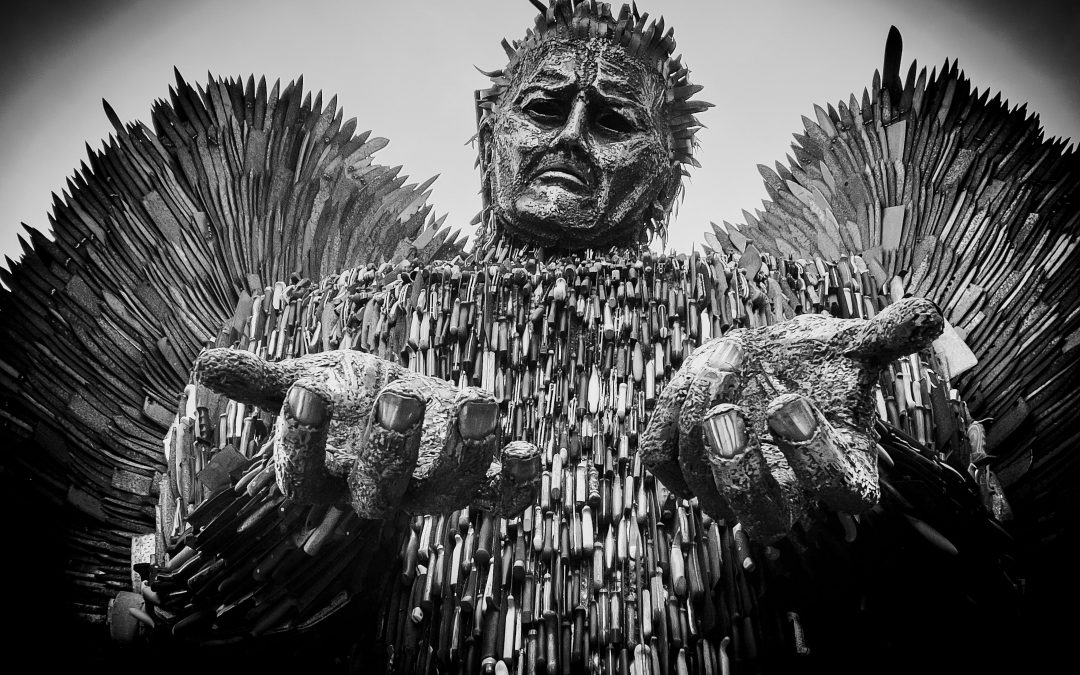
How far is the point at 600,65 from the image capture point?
177 inches

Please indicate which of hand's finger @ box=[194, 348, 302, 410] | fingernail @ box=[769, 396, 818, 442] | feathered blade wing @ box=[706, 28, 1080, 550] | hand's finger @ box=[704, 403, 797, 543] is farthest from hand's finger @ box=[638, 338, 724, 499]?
feathered blade wing @ box=[706, 28, 1080, 550]

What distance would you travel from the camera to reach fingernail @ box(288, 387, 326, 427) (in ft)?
8.80

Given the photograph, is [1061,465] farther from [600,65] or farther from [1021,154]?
[600,65]

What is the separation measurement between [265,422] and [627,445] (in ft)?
3.28

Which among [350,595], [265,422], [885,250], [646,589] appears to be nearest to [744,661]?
[646,589]

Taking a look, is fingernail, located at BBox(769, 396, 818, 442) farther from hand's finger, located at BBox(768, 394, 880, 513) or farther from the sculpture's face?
the sculpture's face

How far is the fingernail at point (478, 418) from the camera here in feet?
8.91

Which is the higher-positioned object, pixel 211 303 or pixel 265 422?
pixel 211 303

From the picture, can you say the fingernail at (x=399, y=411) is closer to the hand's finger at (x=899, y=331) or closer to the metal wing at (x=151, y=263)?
the hand's finger at (x=899, y=331)

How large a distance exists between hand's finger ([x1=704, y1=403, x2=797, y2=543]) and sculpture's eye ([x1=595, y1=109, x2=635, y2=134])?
1908mm

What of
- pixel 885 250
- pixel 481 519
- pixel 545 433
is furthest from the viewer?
pixel 885 250

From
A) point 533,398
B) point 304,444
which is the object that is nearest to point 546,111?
point 533,398

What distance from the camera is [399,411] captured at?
8.59 ft

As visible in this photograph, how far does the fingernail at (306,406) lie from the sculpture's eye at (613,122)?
2.01 meters
